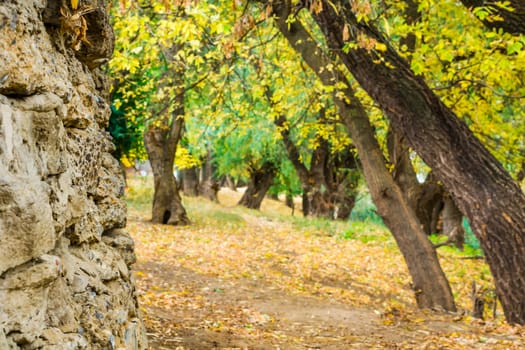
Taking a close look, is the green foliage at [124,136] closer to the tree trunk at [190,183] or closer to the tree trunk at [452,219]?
the tree trunk at [190,183]

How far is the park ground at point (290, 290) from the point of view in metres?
5.20

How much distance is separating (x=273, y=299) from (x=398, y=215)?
2.11 meters

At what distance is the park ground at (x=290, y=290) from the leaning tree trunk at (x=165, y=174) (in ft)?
1.66

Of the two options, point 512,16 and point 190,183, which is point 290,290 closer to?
point 512,16

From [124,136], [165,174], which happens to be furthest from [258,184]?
[165,174]

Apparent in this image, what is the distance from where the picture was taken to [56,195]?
2.52 metres

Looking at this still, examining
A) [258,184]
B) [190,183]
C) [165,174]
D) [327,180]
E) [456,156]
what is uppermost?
[327,180]

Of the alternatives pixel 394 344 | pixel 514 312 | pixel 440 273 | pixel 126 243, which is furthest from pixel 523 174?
pixel 126 243

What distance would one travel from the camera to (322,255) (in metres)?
12.3

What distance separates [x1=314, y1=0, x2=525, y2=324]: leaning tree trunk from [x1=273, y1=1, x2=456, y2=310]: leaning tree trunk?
4.62 feet

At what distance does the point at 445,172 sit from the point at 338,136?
7910mm

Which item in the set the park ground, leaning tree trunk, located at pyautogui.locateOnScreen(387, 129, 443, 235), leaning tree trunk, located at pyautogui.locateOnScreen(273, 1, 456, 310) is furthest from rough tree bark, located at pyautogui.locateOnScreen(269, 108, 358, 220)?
leaning tree trunk, located at pyautogui.locateOnScreen(273, 1, 456, 310)

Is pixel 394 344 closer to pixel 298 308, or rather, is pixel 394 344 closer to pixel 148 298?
pixel 298 308

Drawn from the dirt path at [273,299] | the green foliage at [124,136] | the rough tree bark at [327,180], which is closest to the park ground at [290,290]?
the dirt path at [273,299]
